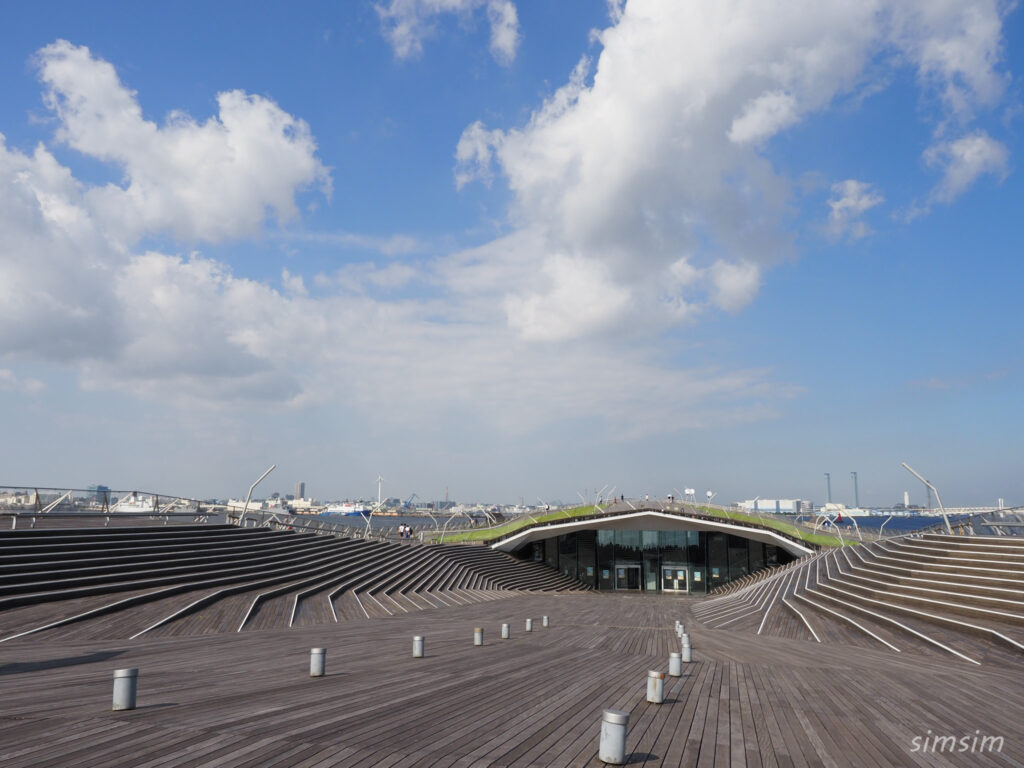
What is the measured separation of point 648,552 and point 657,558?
3.88 feet

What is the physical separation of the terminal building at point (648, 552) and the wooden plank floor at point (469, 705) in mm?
51027

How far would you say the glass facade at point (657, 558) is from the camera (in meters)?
66.9

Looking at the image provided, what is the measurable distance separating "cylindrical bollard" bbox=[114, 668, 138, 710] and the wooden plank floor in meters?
0.18

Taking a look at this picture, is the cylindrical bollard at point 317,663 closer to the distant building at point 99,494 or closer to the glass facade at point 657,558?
the distant building at point 99,494

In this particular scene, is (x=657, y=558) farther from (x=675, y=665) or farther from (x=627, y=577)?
(x=675, y=665)

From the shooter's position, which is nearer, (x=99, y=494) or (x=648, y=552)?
(x=99, y=494)

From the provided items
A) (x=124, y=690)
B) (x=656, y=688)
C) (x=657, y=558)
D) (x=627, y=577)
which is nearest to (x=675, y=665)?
(x=656, y=688)

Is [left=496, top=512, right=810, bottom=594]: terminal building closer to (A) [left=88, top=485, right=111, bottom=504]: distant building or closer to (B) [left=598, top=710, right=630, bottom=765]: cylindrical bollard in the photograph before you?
(A) [left=88, top=485, right=111, bottom=504]: distant building

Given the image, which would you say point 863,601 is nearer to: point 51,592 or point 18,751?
point 18,751

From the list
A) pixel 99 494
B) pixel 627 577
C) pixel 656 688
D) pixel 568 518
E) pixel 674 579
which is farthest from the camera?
pixel 627 577

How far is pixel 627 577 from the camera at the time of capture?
230 ft

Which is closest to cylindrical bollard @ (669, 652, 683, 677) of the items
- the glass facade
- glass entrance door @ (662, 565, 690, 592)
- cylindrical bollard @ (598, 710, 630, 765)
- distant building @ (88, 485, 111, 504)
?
cylindrical bollard @ (598, 710, 630, 765)

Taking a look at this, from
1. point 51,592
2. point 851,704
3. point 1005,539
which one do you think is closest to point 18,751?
point 851,704

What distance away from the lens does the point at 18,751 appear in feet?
18.3
